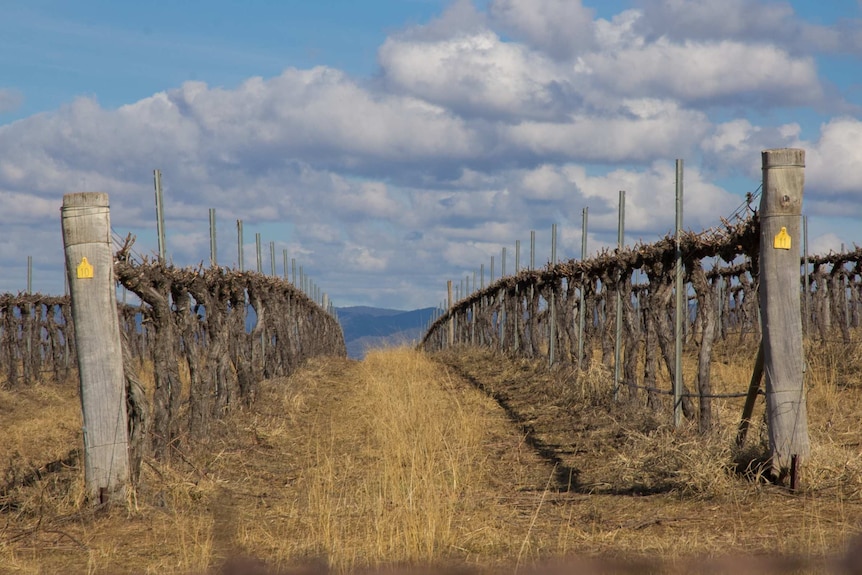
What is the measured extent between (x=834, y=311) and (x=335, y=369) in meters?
13.4

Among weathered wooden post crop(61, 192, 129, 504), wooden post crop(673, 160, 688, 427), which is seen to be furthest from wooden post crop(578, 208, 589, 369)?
weathered wooden post crop(61, 192, 129, 504)

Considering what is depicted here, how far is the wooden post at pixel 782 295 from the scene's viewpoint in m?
7.69

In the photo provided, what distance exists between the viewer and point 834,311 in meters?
24.0

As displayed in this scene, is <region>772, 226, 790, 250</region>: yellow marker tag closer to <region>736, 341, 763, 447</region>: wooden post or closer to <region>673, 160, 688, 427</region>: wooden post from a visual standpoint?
<region>736, 341, 763, 447</region>: wooden post

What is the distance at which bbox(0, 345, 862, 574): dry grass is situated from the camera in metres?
6.06

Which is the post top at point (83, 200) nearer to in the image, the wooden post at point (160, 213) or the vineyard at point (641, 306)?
the wooden post at point (160, 213)

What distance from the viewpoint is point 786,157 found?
7.87m

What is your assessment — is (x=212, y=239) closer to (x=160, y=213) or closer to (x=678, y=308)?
(x=160, y=213)

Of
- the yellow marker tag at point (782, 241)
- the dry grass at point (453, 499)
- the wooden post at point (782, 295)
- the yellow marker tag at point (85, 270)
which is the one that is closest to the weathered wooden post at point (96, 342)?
the yellow marker tag at point (85, 270)

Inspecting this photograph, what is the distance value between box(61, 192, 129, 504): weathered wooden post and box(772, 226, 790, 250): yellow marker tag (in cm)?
559

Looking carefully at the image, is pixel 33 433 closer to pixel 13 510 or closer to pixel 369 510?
pixel 13 510

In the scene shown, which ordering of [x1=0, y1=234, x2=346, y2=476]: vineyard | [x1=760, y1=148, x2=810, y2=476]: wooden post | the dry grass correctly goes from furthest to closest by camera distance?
1. [x1=0, y1=234, x2=346, y2=476]: vineyard
2. [x1=760, y1=148, x2=810, y2=476]: wooden post
3. the dry grass

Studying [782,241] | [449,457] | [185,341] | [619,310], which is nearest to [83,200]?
[185,341]

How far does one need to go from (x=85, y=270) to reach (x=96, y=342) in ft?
2.00
